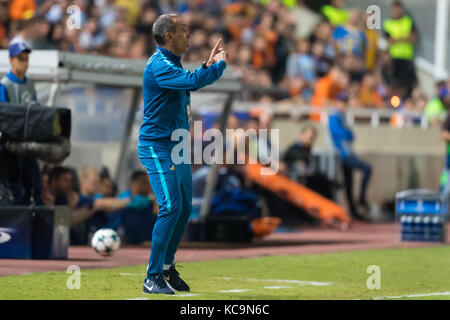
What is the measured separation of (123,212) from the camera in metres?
15.8

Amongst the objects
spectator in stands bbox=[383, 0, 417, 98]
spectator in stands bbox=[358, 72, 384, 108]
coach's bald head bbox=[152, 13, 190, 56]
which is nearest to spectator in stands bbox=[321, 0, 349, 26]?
spectator in stands bbox=[383, 0, 417, 98]

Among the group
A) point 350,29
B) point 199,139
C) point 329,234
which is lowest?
point 329,234

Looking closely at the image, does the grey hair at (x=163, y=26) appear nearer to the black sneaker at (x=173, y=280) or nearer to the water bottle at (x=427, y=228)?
the black sneaker at (x=173, y=280)

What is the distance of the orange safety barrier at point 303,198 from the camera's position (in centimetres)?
2038

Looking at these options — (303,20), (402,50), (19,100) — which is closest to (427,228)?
(19,100)

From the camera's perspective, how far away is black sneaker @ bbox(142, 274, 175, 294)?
9.08 metres

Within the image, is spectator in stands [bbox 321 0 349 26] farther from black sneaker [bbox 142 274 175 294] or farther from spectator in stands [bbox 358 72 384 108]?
black sneaker [bbox 142 274 175 294]

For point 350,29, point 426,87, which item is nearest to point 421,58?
point 426,87

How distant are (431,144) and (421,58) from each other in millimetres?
4243

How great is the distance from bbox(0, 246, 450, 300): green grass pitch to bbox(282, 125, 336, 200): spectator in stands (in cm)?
689

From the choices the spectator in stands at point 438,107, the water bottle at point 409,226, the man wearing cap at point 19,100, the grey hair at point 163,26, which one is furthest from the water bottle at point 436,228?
the grey hair at point 163,26

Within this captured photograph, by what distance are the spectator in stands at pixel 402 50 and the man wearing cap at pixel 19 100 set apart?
15.4 metres

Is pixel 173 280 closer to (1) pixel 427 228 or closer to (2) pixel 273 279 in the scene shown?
(2) pixel 273 279

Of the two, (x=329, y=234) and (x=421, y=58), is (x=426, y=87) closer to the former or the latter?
(x=421, y=58)
